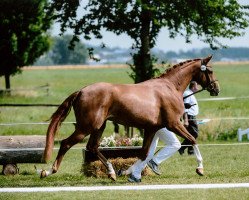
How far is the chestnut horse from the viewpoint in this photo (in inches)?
396

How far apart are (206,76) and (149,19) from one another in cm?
1453

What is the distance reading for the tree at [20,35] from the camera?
4178cm

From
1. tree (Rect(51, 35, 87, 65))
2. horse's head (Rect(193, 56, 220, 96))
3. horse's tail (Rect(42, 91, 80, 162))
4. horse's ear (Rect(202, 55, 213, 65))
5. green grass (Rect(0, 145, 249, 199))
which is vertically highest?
horse's ear (Rect(202, 55, 213, 65))

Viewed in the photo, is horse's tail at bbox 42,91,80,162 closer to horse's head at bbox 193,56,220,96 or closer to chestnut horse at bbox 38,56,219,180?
chestnut horse at bbox 38,56,219,180

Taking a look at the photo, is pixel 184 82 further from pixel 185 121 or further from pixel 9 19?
pixel 9 19

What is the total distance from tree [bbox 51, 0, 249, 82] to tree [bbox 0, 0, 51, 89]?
1491 cm

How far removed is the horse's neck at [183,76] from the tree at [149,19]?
491 inches

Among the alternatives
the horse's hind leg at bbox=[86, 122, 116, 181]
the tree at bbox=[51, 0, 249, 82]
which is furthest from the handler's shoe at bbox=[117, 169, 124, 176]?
the tree at bbox=[51, 0, 249, 82]

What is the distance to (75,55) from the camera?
6934 inches

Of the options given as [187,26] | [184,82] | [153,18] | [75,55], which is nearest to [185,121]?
[184,82]

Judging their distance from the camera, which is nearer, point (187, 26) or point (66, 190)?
point (66, 190)

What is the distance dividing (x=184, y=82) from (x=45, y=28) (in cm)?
3470

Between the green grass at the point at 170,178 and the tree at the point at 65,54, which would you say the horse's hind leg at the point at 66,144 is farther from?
the tree at the point at 65,54

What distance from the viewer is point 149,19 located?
25328 millimetres
